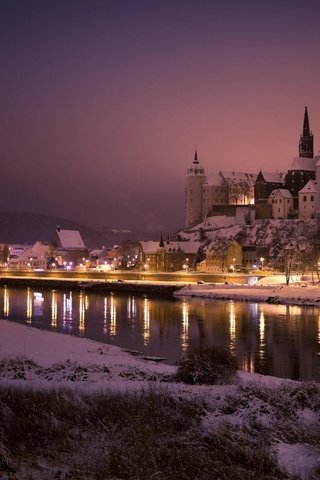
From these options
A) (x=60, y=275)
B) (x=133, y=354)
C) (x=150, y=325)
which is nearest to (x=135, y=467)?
(x=133, y=354)

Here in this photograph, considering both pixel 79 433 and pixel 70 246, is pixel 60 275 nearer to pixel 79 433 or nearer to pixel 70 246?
pixel 70 246

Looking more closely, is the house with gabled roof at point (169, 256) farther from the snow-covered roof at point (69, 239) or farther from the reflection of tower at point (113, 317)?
the reflection of tower at point (113, 317)

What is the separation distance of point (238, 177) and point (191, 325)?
92743 millimetres

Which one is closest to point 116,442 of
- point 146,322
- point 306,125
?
point 146,322

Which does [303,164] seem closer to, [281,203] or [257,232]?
[281,203]

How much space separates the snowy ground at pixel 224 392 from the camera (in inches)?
397

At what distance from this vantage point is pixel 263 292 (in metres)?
58.6

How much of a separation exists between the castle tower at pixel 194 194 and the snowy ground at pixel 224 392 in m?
103

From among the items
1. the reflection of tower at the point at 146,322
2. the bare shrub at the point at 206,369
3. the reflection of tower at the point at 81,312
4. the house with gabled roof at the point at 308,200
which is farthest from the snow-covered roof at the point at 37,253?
the bare shrub at the point at 206,369

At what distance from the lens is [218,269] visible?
309 ft

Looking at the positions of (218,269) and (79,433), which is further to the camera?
(218,269)

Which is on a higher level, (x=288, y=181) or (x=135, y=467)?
(x=288, y=181)

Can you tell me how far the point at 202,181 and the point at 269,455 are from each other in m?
121

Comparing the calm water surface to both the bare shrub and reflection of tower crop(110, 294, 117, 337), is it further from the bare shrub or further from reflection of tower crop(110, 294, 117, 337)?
the bare shrub
